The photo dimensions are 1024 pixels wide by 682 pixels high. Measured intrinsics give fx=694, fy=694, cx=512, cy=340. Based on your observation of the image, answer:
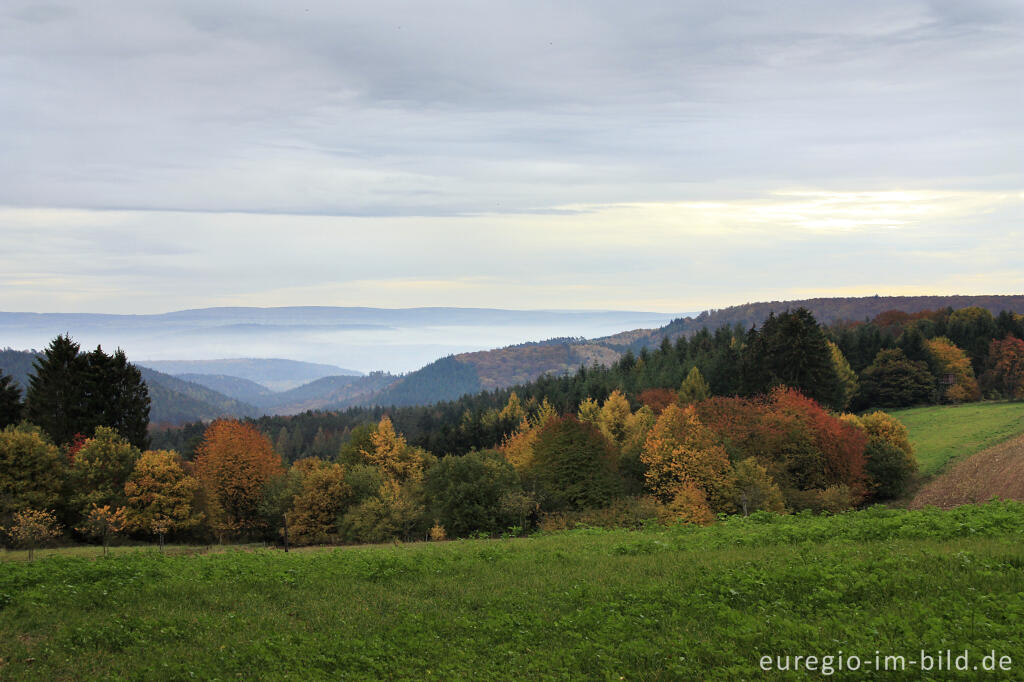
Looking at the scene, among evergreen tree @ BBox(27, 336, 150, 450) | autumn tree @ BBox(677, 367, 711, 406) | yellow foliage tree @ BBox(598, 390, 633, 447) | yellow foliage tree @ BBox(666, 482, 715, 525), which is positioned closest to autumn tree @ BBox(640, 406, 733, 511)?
yellow foliage tree @ BBox(666, 482, 715, 525)

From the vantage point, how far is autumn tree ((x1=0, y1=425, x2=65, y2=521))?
163 feet

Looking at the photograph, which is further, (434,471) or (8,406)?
(8,406)

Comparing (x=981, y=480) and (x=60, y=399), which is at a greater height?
(x=60, y=399)

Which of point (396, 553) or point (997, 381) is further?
point (997, 381)

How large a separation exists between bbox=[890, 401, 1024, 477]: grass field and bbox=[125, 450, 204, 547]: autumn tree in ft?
211

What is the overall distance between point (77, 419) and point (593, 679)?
78.4 m

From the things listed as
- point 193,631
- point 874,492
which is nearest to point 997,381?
point 874,492

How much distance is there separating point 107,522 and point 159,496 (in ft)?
26.6

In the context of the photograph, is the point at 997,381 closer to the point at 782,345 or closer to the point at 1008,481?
the point at 782,345

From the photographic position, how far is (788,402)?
69125mm

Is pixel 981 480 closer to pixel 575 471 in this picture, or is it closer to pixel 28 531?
pixel 575 471

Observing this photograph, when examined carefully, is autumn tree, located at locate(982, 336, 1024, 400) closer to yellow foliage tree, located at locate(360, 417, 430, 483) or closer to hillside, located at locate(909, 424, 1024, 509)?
hillside, located at locate(909, 424, 1024, 509)

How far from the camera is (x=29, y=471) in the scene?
51.0 m

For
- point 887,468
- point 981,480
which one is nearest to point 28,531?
point 981,480
